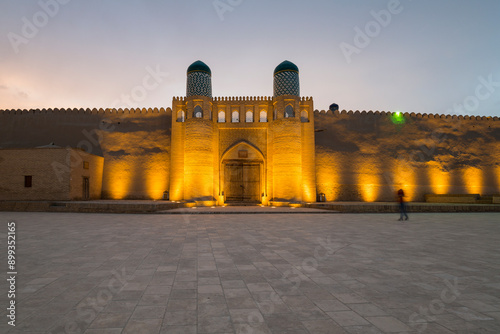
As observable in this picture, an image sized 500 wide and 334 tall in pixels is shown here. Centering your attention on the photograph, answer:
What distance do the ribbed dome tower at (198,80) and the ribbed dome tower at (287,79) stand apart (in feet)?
13.7

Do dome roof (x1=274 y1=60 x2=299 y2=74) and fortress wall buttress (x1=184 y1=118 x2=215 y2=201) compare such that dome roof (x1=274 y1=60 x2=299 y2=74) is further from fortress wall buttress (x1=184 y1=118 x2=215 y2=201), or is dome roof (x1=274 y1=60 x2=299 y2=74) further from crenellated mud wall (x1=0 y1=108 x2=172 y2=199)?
crenellated mud wall (x1=0 y1=108 x2=172 y2=199)

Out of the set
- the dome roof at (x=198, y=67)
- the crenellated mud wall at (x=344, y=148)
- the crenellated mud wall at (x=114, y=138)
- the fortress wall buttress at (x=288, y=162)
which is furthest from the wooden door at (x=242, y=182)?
the dome roof at (x=198, y=67)

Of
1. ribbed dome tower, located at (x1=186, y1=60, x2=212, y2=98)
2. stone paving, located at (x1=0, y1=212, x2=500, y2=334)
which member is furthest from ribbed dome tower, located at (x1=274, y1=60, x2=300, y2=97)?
stone paving, located at (x1=0, y1=212, x2=500, y2=334)

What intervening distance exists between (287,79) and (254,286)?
14.7 metres

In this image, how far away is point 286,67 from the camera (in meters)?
15.9

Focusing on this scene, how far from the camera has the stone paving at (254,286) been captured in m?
2.02

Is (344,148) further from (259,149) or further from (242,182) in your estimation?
(242,182)

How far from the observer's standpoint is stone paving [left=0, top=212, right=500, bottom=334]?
2016 mm

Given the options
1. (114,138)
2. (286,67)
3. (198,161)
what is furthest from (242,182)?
(114,138)

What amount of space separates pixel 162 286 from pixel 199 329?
3.31 ft

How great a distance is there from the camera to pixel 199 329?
1.92 m

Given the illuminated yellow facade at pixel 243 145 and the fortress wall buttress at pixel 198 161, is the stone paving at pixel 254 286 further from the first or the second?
the illuminated yellow facade at pixel 243 145

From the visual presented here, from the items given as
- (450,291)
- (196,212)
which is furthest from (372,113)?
(450,291)

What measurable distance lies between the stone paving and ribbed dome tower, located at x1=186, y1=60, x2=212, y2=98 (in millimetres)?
12311
